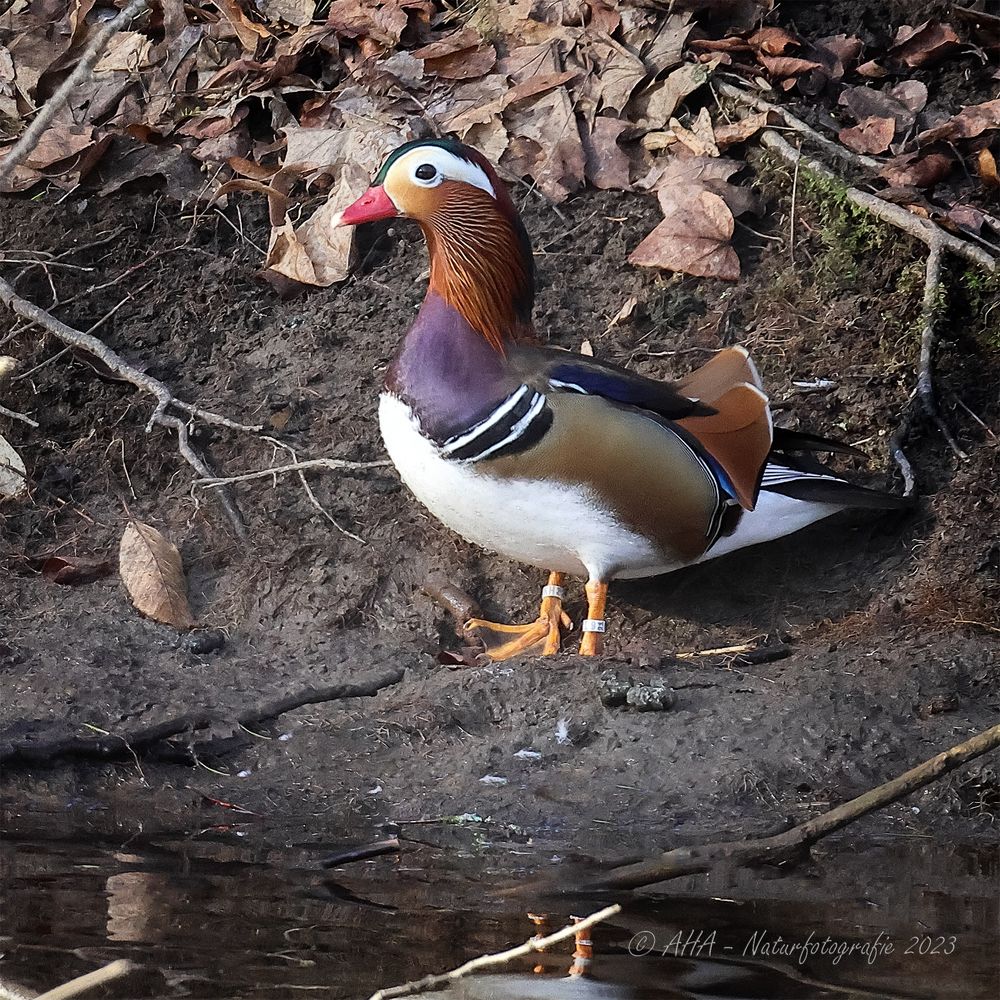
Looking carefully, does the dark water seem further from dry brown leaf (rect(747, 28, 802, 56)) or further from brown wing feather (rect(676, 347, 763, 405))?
dry brown leaf (rect(747, 28, 802, 56))

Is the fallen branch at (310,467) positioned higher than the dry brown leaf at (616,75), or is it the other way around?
the dry brown leaf at (616,75)

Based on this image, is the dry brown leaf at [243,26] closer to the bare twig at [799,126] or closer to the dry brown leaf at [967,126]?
the bare twig at [799,126]

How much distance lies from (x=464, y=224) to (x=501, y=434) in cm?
75

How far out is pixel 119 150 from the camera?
5848 mm

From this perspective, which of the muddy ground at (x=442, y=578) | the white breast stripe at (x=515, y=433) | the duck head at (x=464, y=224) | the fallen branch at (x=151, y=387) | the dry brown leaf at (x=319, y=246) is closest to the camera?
the muddy ground at (x=442, y=578)

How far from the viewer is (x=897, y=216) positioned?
505 centimetres

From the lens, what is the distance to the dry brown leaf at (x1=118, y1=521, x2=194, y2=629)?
445 cm

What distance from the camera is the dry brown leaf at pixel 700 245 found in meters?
5.22

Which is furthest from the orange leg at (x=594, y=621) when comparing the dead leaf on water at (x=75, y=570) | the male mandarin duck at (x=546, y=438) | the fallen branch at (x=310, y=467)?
the dead leaf on water at (x=75, y=570)

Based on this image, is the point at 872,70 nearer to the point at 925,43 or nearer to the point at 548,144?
the point at 925,43

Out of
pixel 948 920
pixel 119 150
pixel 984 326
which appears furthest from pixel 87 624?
pixel 984 326

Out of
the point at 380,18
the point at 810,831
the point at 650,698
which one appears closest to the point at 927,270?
the point at 650,698

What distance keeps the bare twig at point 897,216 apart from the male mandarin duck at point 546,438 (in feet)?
3.40

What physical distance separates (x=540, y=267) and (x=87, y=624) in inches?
84.3
